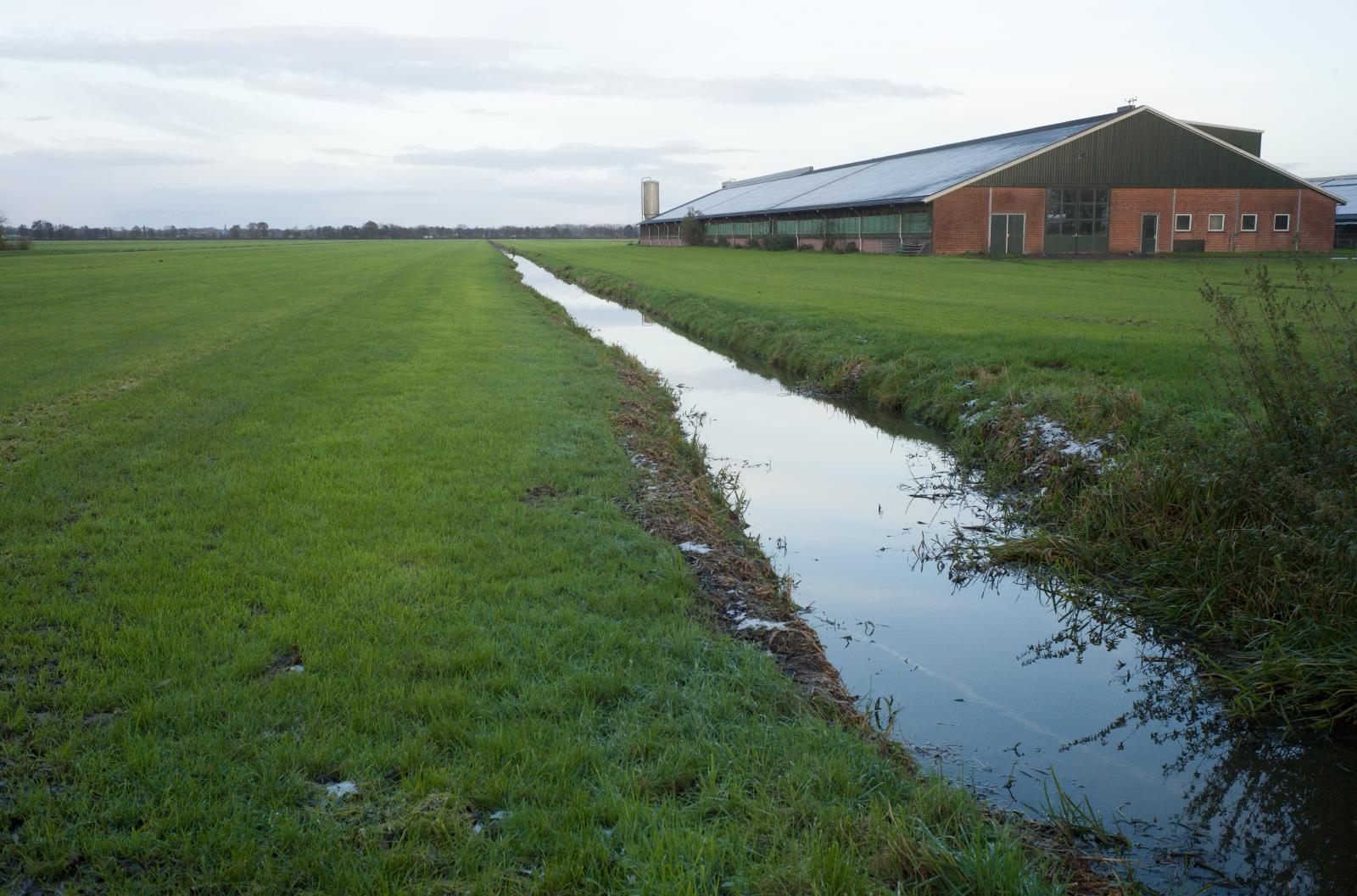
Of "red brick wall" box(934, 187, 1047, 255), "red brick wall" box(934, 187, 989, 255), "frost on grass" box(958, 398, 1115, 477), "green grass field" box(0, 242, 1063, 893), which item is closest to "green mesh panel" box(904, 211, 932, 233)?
"red brick wall" box(934, 187, 989, 255)

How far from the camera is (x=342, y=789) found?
13.5 feet

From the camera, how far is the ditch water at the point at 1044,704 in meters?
4.68

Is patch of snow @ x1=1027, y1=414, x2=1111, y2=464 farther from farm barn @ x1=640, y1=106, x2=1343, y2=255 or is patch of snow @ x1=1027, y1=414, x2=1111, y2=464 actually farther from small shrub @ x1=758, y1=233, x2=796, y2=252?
small shrub @ x1=758, y1=233, x2=796, y2=252

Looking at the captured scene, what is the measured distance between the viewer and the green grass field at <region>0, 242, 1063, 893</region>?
3.69m

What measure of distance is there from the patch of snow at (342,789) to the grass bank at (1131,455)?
5056mm

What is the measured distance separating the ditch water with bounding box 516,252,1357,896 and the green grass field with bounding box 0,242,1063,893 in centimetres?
94

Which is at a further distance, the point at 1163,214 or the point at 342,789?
the point at 1163,214

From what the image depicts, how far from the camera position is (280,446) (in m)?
10.2

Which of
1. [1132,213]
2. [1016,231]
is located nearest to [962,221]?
[1016,231]

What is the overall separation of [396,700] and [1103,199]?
5147 cm

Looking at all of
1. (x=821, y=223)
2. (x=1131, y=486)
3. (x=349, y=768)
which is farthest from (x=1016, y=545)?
(x=821, y=223)

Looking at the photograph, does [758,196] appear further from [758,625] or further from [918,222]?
[758,625]

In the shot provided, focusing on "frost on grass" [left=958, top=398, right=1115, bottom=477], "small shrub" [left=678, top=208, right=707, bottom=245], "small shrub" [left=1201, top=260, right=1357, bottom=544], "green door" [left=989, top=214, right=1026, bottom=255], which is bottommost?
"frost on grass" [left=958, top=398, right=1115, bottom=477]

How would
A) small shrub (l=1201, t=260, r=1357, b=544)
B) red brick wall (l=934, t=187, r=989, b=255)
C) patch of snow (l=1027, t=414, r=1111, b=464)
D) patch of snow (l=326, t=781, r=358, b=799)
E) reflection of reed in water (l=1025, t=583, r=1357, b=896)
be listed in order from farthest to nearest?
red brick wall (l=934, t=187, r=989, b=255)
patch of snow (l=1027, t=414, r=1111, b=464)
small shrub (l=1201, t=260, r=1357, b=544)
reflection of reed in water (l=1025, t=583, r=1357, b=896)
patch of snow (l=326, t=781, r=358, b=799)
